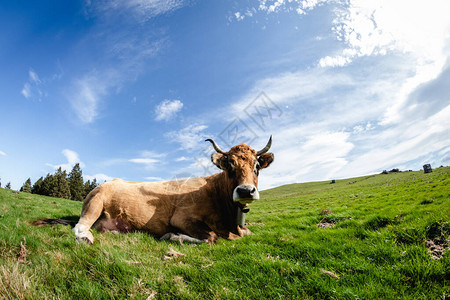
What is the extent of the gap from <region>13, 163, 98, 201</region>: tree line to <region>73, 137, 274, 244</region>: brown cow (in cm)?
5791

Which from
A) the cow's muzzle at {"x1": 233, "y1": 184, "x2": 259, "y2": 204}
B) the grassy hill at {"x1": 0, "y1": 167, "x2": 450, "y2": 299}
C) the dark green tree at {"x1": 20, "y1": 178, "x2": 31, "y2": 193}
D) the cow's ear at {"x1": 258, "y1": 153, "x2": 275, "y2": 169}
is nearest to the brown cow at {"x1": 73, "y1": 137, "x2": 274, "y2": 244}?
the cow's muzzle at {"x1": 233, "y1": 184, "x2": 259, "y2": 204}

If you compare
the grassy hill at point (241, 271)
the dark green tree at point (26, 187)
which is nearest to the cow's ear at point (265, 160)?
the grassy hill at point (241, 271)

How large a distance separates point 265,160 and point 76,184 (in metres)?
77.8

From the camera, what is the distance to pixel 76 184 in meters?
66.8

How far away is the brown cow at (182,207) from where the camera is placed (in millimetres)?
5859

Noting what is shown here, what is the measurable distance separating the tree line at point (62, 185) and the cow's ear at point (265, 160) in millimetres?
59928

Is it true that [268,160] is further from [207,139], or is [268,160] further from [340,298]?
[340,298]

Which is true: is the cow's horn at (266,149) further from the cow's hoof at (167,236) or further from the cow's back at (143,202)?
the cow's hoof at (167,236)

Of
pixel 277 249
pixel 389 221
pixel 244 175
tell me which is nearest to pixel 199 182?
pixel 244 175

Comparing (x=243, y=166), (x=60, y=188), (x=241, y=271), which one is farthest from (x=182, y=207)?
(x=60, y=188)

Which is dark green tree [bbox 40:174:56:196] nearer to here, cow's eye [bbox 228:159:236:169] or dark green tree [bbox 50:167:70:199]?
dark green tree [bbox 50:167:70:199]

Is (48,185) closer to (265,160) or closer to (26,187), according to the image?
(26,187)

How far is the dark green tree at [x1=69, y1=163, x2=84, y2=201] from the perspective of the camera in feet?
213

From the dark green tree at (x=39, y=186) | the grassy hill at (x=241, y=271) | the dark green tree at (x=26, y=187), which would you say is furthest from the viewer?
the dark green tree at (x=26, y=187)
